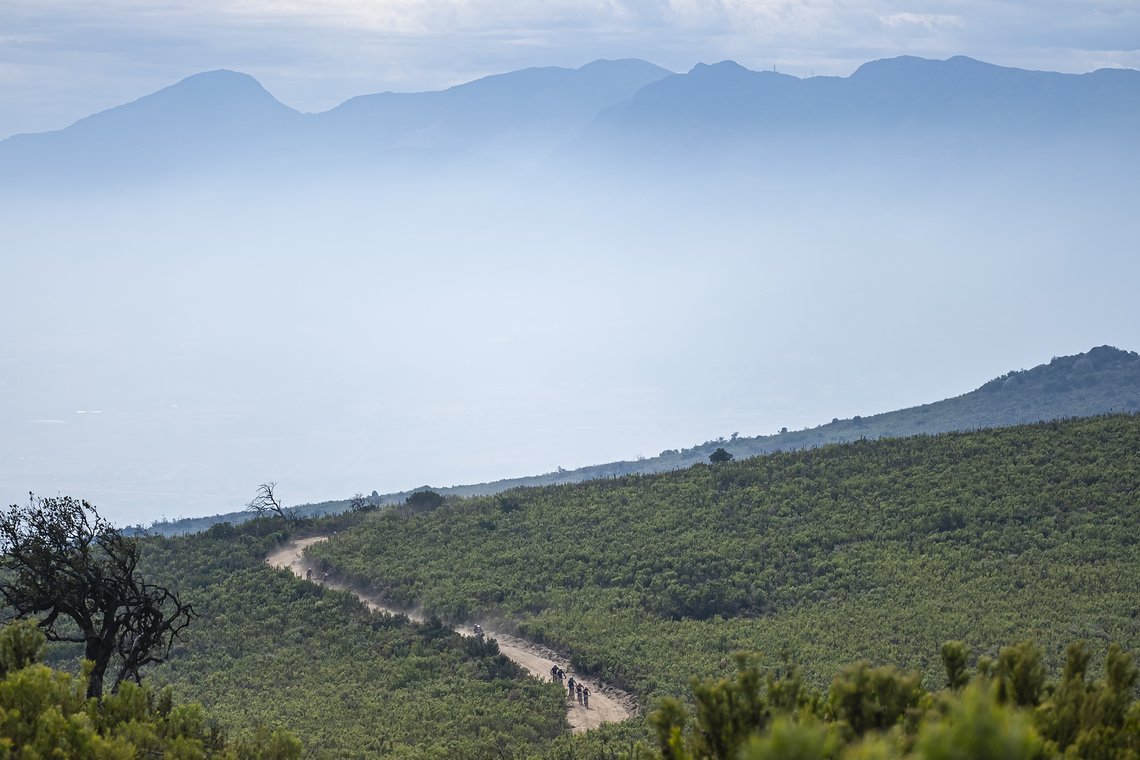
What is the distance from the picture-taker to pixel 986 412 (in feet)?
352

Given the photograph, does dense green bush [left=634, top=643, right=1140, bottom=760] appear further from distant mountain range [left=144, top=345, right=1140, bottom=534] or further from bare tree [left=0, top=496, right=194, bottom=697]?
distant mountain range [left=144, top=345, right=1140, bottom=534]

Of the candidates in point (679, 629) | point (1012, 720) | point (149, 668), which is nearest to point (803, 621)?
point (679, 629)

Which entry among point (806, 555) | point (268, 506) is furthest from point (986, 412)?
point (806, 555)

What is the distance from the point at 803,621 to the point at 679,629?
11.5 ft

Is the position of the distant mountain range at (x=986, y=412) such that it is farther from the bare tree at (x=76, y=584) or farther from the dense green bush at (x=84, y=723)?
the dense green bush at (x=84, y=723)

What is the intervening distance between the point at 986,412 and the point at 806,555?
7628cm

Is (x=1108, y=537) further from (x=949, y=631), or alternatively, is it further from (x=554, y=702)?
(x=554, y=702)

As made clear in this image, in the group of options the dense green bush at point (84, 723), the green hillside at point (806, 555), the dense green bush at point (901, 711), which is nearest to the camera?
the dense green bush at point (901, 711)

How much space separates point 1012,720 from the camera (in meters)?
5.57

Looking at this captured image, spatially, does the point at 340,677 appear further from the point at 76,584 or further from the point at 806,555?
the point at 806,555

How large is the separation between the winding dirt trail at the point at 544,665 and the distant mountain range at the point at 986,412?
58891mm

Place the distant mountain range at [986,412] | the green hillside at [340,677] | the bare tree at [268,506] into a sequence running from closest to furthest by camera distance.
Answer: the green hillside at [340,677] → the bare tree at [268,506] → the distant mountain range at [986,412]

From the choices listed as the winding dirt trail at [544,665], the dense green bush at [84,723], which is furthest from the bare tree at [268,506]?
the dense green bush at [84,723]

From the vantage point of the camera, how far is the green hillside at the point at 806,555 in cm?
2992
